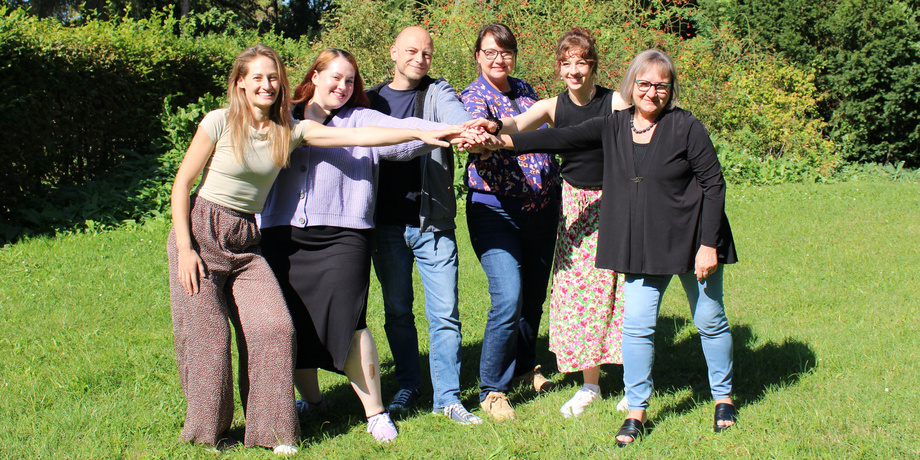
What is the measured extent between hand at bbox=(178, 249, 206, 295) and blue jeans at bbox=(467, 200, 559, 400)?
149 centimetres

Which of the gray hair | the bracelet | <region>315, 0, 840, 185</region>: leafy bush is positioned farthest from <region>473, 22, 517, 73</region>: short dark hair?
<region>315, 0, 840, 185</region>: leafy bush

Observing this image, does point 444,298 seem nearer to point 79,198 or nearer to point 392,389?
point 392,389

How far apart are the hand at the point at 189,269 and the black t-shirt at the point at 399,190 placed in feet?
3.23

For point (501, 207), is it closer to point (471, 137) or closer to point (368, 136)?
point (471, 137)

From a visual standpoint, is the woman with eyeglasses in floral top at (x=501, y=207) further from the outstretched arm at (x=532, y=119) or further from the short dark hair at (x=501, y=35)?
the outstretched arm at (x=532, y=119)

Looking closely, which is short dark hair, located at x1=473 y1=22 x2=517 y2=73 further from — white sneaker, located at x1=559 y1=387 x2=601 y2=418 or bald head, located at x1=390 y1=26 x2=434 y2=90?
white sneaker, located at x1=559 y1=387 x2=601 y2=418

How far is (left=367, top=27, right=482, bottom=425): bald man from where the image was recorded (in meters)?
4.04

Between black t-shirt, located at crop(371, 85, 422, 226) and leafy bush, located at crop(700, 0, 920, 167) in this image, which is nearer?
black t-shirt, located at crop(371, 85, 422, 226)

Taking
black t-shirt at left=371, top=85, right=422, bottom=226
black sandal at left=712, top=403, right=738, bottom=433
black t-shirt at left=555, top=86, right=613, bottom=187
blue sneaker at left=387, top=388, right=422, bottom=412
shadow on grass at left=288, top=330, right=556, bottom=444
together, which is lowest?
shadow on grass at left=288, top=330, right=556, bottom=444

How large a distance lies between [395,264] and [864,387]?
2.66 metres

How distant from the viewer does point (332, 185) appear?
3.78 m

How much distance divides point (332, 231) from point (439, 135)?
704mm

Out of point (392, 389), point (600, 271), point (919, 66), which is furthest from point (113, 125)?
point (919, 66)

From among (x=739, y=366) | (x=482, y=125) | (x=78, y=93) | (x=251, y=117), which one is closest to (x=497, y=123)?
(x=482, y=125)
